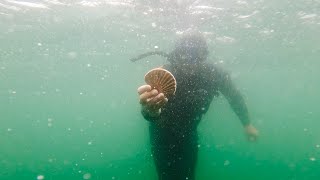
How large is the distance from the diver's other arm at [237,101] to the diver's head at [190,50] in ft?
2.60

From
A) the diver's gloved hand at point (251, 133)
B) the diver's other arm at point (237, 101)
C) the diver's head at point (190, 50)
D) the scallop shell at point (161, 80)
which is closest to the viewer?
the scallop shell at point (161, 80)

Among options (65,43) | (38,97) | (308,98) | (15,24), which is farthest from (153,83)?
(308,98)

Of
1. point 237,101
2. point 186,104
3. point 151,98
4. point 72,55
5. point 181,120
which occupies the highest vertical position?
point 72,55

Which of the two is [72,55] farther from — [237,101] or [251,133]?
[251,133]

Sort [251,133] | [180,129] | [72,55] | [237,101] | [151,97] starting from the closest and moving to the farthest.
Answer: [151,97]
[180,129]
[237,101]
[251,133]
[72,55]

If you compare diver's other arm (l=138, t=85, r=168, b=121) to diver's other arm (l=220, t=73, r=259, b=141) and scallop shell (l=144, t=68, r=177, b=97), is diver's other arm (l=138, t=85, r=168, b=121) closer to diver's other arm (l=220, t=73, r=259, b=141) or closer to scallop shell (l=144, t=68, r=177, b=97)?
scallop shell (l=144, t=68, r=177, b=97)

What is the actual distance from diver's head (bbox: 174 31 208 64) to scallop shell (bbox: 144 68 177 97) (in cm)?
274

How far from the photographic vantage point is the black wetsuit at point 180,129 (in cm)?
710

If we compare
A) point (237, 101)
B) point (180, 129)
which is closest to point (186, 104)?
point (180, 129)

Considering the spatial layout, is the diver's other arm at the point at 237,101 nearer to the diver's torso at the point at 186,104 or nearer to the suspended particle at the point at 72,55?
the diver's torso at the point at 186,104

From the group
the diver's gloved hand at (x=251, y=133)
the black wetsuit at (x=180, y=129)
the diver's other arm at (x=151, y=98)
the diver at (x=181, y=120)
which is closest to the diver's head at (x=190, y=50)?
the diver at (x=181, y=120)

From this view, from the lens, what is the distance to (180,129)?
23.3 ft

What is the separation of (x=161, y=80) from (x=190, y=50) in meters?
3.11

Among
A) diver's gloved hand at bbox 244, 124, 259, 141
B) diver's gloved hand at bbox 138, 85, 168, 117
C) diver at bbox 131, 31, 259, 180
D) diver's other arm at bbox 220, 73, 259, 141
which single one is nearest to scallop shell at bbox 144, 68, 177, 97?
diver's gloved hand at bbox 138, 85, 168, 117
